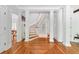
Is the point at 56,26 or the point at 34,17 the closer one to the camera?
the point at 56,26

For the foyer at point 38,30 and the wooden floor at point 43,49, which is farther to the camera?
the foyer at point 38,30

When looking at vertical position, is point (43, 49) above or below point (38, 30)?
below

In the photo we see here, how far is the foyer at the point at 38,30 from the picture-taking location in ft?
15.0

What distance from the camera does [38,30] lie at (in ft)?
39.8

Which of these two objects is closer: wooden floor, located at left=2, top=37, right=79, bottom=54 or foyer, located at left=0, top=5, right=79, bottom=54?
wooden floor, located at left=2, top=37, right=79, bottom=54

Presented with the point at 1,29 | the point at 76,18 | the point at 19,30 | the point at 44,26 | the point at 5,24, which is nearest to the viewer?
the point at 1,29

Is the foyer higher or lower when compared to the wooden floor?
higher

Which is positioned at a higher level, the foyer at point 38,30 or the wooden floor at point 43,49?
the foyer at point 38,30

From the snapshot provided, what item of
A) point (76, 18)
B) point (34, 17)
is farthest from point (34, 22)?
point (76, 18)

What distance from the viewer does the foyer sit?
15.0ft

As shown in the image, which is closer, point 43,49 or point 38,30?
point 43,49
